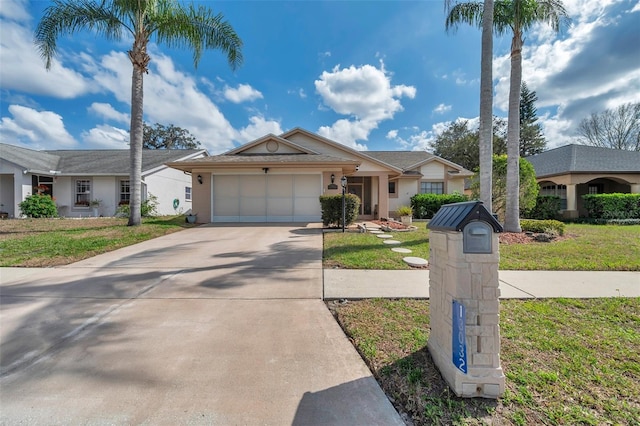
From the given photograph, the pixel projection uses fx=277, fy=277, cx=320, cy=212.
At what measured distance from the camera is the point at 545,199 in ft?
55.5

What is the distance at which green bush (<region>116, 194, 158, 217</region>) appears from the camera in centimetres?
1632

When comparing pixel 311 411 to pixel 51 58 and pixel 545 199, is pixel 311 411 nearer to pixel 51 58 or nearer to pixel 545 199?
pixel 51 58

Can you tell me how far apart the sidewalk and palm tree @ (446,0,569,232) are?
188 inches

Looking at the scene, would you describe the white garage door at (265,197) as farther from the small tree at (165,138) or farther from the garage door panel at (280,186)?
the small tree at (165,138)

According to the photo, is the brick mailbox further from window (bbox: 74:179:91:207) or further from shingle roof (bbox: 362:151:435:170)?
window (bbox: 74:179:91:207)

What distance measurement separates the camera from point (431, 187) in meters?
19.4

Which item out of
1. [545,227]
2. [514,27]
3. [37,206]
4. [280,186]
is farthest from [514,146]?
[37,206]

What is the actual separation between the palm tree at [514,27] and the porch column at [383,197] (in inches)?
264

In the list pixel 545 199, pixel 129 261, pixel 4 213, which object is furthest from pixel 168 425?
pixel 4 213

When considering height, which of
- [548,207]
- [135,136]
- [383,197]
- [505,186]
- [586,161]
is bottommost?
[548,207]

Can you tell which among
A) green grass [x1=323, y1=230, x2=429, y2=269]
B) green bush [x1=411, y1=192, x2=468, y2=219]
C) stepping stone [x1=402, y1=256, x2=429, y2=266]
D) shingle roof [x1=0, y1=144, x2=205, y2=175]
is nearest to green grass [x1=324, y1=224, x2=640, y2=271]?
green grass [x1=323, y1=230, x2=429, y2=269]

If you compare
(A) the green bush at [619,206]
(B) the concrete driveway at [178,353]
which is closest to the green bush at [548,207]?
(A) the green bush at [619,206]

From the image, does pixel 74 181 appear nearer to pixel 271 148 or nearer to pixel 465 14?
pixel 271 148

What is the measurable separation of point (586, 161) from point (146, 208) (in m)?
27.2
